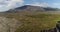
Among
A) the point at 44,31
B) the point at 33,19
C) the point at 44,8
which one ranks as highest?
the point at 44,8

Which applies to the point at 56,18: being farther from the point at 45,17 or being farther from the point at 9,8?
the point at 9,8

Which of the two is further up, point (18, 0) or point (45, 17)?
point (18, 0)

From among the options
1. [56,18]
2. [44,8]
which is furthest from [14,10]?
[56,18]

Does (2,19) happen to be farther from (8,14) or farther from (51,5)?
(51,5)
